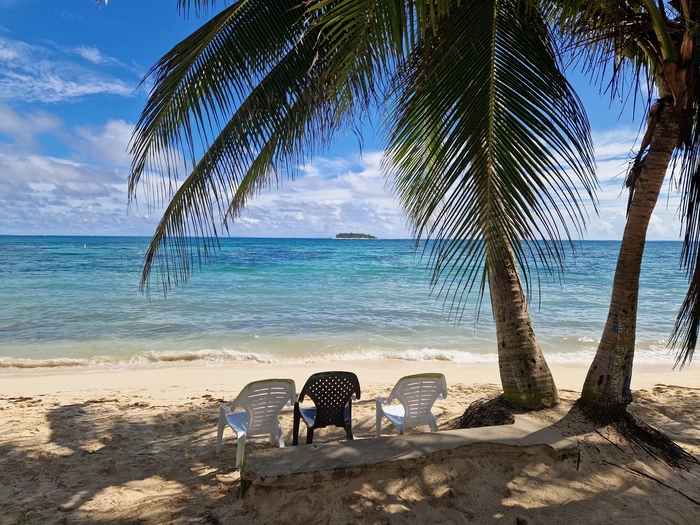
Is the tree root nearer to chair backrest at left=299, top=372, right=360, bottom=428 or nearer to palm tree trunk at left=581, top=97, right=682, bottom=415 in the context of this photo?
palm tree trunk at left=581, top=97, right=682, bottom=415

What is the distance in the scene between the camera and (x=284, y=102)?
4086mm

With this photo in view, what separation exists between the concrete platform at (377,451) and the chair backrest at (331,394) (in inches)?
29.8

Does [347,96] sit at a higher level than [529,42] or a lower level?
lower

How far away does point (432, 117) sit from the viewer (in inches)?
108

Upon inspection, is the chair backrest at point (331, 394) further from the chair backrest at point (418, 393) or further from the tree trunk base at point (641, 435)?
the tree trunk base at point (641, 435)

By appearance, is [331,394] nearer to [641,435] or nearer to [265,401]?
[265,401]

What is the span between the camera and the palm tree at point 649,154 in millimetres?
3418

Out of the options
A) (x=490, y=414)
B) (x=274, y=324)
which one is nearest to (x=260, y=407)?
(x=490, y=414)

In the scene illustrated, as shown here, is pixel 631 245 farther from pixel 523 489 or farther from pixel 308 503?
pixel 308 503

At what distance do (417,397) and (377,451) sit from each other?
1245 millimetres

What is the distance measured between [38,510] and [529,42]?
458 centimetres

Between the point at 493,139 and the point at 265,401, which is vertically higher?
the point at 493,139

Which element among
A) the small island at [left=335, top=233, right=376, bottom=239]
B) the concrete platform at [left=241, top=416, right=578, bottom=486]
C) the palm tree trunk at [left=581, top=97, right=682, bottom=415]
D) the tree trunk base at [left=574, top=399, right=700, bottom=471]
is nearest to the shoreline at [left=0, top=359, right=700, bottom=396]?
the tree trunk base at [left=574, top=399, right=700, bottom=471]

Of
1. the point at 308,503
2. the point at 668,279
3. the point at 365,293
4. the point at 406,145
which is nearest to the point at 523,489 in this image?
the point at 308,503
